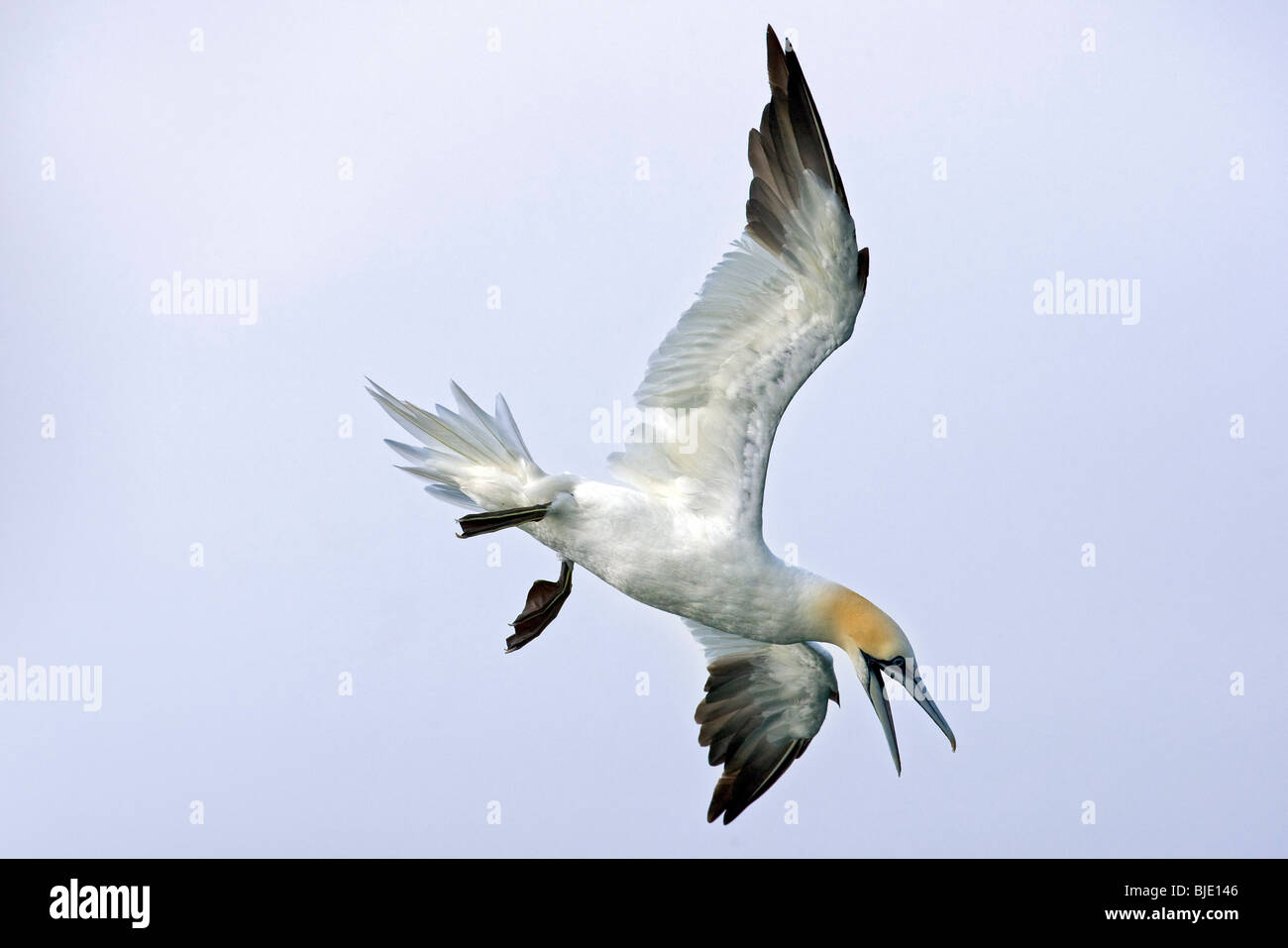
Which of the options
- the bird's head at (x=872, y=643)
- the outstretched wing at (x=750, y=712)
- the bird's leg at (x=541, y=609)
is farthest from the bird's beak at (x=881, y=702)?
the bird's leg at (x=541, y=609)

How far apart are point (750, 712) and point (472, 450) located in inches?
110

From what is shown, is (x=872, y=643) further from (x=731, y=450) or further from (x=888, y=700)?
(x=731, y=450)

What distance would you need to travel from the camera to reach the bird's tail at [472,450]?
30.2ft

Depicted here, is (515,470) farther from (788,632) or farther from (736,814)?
(736,814)

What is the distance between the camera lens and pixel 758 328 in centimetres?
888

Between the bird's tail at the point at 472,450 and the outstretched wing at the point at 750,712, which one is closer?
the bird's tail at the point at 472,450

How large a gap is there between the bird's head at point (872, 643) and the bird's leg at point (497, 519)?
1.63 meters

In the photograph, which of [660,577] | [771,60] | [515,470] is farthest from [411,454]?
[771,60]

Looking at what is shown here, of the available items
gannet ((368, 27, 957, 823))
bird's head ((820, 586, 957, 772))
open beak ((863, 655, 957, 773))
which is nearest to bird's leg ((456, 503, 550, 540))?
gannet ((368, 27, 957, 823))

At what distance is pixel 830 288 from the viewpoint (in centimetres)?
874

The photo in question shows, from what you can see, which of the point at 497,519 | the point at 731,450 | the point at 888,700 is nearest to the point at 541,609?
the point at 497,519

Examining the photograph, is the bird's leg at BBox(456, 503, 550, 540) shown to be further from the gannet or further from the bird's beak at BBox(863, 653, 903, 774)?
the bird's beak at BBox(863, 653, 903, 774)

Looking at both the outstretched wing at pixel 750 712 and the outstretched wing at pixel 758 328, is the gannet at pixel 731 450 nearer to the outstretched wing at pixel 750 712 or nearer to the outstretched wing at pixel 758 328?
the outstretched wing at pixel 758 328

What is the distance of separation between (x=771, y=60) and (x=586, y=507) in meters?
2.48
